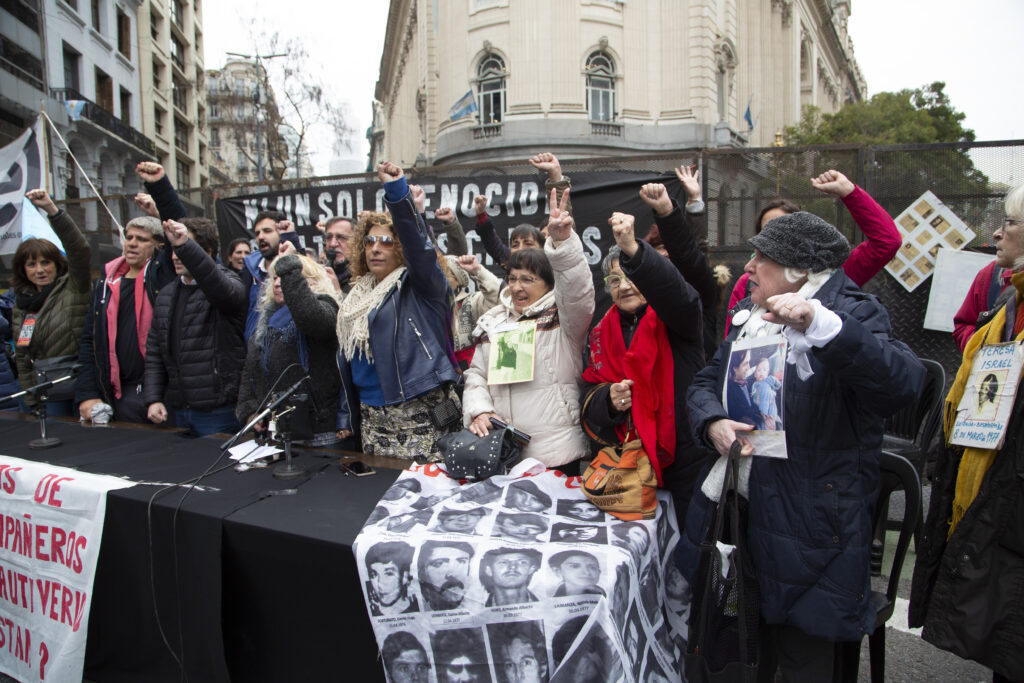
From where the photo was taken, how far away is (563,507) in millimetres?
1986

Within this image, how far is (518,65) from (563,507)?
20012mm

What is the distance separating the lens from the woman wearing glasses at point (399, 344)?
2729 millimetres

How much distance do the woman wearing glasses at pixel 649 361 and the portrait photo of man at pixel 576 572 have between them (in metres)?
0.50

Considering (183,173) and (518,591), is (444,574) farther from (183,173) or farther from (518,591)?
(183,173)

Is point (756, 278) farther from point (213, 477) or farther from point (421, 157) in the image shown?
point (421, 157)

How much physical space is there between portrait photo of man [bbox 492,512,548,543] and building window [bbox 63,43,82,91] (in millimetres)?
31265

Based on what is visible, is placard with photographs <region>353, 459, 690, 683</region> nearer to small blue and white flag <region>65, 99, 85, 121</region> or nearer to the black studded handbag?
the black studded handbag

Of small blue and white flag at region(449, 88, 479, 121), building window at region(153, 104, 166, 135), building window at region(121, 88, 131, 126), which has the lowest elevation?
small blue and white flag at region(449, 88, 479, 121)

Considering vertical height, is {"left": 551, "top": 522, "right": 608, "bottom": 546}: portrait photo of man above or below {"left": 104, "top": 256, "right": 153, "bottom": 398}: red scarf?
below

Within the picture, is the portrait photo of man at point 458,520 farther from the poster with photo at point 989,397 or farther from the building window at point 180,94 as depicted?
the building window at point 180,94

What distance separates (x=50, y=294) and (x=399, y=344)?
320 cm

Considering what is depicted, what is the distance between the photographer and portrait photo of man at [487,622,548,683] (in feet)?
5.29

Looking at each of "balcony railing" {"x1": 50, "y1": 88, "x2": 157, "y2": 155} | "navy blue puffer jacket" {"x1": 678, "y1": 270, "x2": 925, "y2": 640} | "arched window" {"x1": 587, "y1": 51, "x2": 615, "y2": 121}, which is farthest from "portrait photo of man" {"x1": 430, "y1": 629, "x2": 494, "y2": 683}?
"balcony railing" {"x1": 50, "y1": 88, "x2": 157, "y2": 155}

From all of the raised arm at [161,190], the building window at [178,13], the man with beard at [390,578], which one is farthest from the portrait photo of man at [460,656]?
the building window at [178,13]
